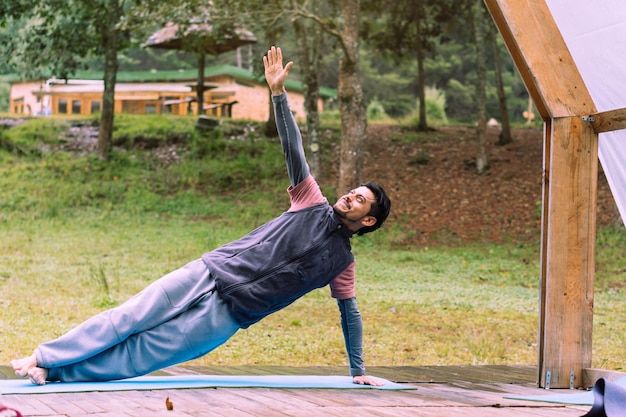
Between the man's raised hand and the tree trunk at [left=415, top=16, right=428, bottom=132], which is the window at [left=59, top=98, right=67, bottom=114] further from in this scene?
the man's raised hand

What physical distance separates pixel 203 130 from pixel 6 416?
67.1 ft

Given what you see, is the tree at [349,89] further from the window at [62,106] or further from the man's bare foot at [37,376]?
the window at [62,106]

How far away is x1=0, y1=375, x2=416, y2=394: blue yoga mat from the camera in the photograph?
3.90 metres

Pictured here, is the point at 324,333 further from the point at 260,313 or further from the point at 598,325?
the point at 260,313

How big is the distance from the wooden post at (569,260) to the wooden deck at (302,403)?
20 cm

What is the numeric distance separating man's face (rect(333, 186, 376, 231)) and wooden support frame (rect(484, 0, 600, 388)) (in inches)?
59.0

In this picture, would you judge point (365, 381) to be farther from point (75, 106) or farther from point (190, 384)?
point (75, 106)

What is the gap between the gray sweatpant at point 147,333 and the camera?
4.05 metres

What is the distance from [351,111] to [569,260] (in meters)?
10.9

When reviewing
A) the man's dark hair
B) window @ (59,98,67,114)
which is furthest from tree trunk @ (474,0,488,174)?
window @ (59,98,67,114)

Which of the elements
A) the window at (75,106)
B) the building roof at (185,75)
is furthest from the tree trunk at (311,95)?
the window at (75,106)

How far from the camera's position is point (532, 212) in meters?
18.1

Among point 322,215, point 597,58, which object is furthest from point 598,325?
point 322,215

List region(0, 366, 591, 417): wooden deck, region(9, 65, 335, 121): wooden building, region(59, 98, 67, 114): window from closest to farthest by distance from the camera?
region(0, 366, 591, 417): wooden deck → region(9, 65, 335, 121): wooden building → region(59, 98, 67, 114): window
